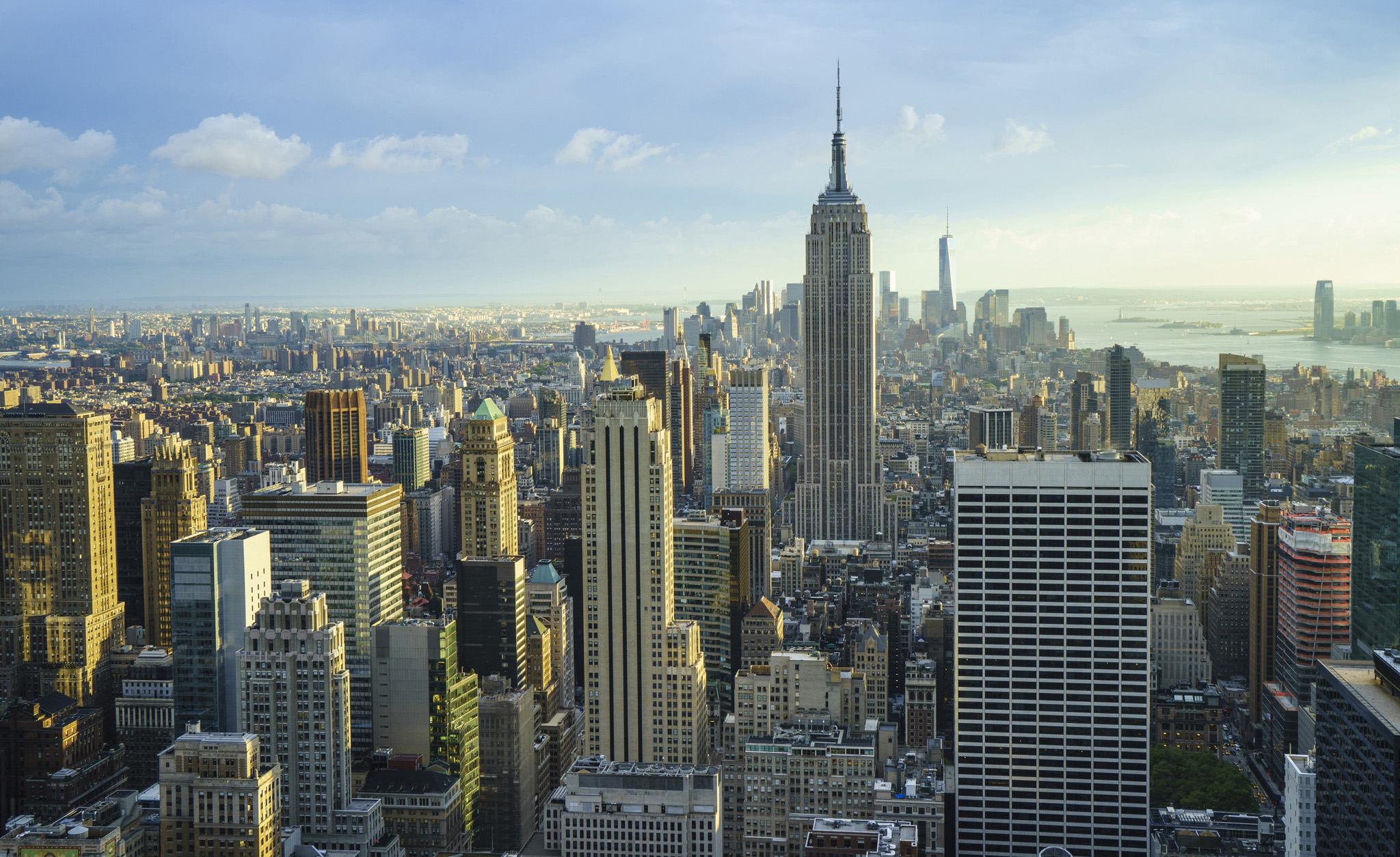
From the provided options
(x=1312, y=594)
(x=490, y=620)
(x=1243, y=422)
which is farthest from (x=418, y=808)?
(x=1243, y=422)

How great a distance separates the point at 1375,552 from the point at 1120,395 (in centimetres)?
818

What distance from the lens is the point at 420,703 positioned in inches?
780

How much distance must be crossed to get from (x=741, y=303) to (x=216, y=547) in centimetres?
2611

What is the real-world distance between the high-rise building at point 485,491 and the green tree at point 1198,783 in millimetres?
13467

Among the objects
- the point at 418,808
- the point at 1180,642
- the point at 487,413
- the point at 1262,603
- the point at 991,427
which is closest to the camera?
the point at 418,808

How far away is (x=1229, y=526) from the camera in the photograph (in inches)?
1141

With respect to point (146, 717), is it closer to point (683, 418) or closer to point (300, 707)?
point (300, 707)

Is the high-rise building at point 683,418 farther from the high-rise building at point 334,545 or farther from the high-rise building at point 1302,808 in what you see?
the high-rise building at point 1302,808

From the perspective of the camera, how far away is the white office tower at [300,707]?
16406 mm

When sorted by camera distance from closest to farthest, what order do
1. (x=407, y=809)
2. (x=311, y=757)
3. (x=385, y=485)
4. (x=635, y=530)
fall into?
1. (x=311, y=757)
2. (x=407, y=809)
3. (x=635, y=530)
4. (x=385, y=485)

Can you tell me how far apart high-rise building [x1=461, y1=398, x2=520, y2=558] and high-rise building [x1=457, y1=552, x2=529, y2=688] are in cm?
318

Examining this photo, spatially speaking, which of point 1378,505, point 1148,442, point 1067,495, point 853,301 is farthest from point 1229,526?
point 853,301

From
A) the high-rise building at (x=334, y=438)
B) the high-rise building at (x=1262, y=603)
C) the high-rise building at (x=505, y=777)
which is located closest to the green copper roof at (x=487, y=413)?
the high-rise building at (x=505, y=777)

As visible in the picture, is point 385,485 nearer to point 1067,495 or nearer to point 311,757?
point 311,757
